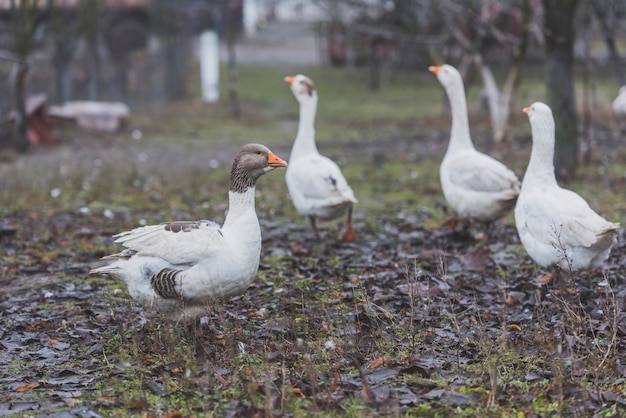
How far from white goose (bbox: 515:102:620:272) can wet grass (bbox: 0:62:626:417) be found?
370mm

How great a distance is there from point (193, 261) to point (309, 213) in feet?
12.1

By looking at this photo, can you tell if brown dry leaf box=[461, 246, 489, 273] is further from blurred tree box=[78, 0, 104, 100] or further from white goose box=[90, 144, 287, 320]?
blurred tree box=[78, 0, 104, 100]

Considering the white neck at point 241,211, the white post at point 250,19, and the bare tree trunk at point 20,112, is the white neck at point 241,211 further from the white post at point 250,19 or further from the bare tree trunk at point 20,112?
the white post at point 250,19

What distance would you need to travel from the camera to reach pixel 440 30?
30.8 meters

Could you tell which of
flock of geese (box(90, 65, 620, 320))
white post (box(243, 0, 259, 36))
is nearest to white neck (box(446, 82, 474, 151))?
flock of geese (box(90, 65, 620, 320))

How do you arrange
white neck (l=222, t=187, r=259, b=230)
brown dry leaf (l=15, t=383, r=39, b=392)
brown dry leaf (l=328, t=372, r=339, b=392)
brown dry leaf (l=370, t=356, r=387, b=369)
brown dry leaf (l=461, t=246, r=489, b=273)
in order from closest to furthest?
brown dry leaf (l=328, t=372, r=339, b=392), brown dry leaf (l=15, t=383, r=39, b=392), brown dry leaf (l=370, t=356, r=387, b=369), white neck (l=222, t=187, r=259, b=230), brown dry leaf (l=461, t=246, r=489, b=273)

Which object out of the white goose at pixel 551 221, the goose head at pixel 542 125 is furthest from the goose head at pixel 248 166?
the goose head at pixel 542 125

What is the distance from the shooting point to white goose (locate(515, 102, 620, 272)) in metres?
6.60

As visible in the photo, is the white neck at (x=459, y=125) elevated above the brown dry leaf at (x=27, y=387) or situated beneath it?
elevated above

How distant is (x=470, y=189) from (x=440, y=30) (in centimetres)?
2305

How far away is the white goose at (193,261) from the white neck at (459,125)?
3883 millimetres

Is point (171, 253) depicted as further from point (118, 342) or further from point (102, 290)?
point (102, 290)

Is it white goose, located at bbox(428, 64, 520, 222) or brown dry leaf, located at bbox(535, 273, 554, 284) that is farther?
white goose, located at bbox(428, 64, 520, 222)

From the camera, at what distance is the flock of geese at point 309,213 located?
578 centimetres
